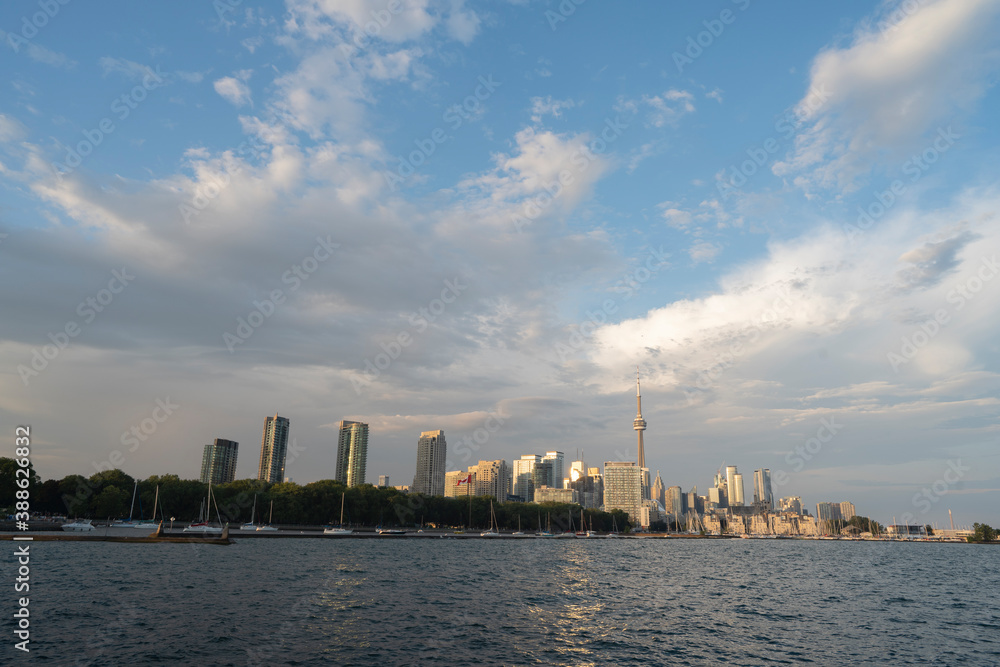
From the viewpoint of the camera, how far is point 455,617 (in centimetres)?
4334

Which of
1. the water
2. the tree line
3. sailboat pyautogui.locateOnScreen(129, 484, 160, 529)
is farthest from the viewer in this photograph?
the tree line

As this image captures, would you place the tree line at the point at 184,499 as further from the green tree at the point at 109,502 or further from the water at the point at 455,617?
the water at the point at 455,617

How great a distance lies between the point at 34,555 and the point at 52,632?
50448mm

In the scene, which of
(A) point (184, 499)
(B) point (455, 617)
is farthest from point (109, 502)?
(B) point (455, 617)

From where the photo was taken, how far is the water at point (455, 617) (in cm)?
3191

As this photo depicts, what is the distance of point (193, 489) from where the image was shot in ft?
555

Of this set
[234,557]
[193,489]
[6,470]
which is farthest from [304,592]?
[193,489]

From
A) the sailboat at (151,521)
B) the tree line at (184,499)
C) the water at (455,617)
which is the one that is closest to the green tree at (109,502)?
the tree line at (184,499)

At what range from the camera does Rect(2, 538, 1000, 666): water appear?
31.9 metres

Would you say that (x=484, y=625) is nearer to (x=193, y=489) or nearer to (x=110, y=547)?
(x=110, y=547)

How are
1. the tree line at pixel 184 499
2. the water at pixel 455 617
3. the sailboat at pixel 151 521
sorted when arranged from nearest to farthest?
the water at pixel 455 617
the sailboat at pixel 151 521
the tree line at pixel 184 499

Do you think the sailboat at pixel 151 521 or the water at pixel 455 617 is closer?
the water at pixel 455 617

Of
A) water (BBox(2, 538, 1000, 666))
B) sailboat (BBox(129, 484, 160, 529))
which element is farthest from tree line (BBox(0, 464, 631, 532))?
water (BBox(2, 538, 1000, 666))

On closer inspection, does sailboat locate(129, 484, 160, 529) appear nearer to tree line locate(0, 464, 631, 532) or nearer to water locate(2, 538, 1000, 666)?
tree line locate(0, 464, 631, 532)
